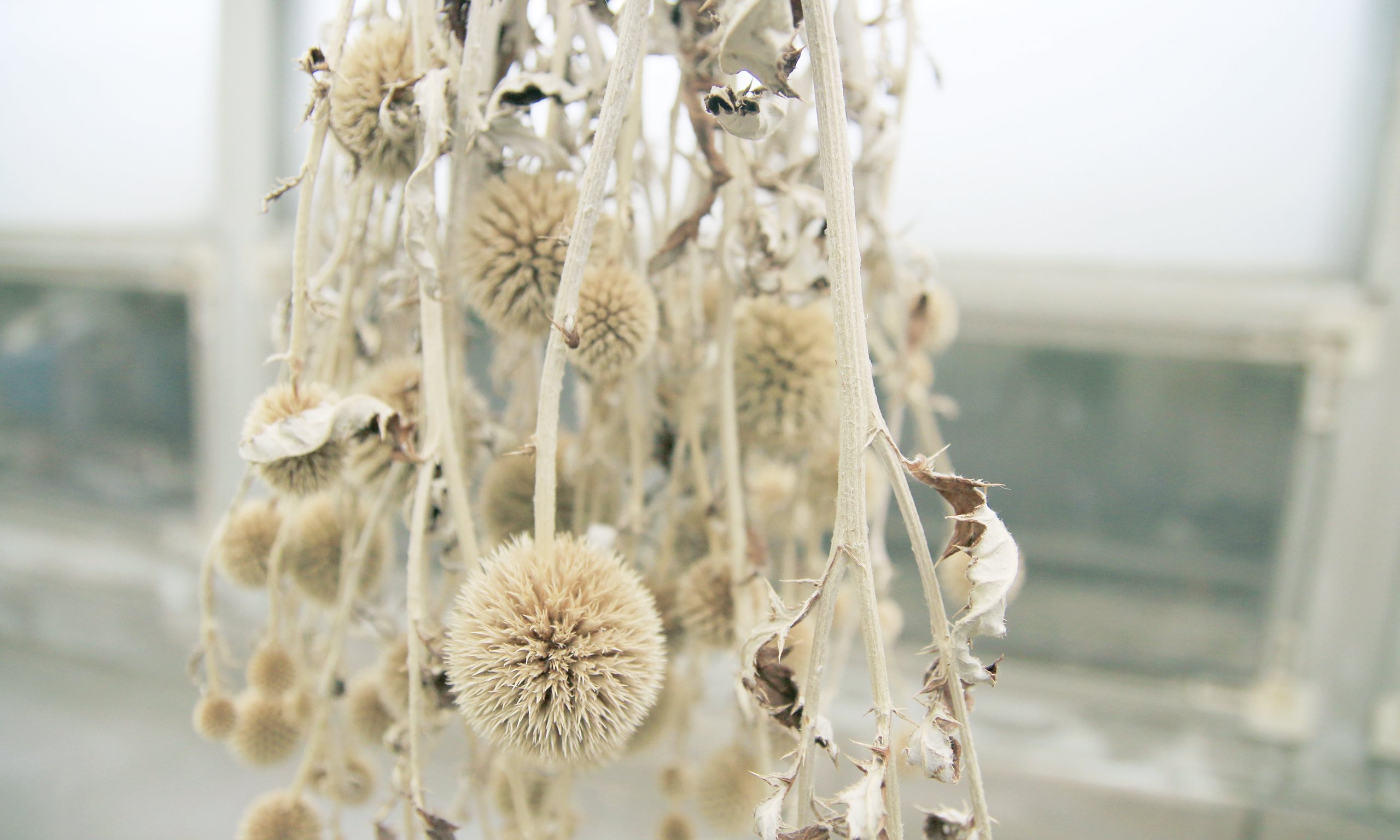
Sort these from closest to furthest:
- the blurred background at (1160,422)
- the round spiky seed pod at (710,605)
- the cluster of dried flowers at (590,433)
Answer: the cluster of dried flowers at (590,433)
the round spiky seed pod at (710,605)
the blurred background at (1160,422)

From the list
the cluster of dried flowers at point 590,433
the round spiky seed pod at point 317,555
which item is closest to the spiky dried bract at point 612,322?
the cluster of dried flowers at point 590,433

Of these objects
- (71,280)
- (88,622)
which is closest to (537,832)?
(88,622)

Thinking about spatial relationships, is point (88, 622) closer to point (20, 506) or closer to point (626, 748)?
point (20, 506)

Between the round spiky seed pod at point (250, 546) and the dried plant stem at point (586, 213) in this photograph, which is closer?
the dried plant stem at point (586, 213)

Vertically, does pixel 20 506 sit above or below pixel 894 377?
below

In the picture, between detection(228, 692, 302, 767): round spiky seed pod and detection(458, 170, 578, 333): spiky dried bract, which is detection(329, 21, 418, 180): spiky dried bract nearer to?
detection(458, 170, 578, 333): spiky dried bract

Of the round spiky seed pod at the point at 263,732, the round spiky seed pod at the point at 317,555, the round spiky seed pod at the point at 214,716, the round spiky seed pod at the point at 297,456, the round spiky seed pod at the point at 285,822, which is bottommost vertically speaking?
the round spiky seed pod at the point at 285,822

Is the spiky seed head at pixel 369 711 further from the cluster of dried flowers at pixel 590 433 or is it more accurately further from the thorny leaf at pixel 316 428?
the thorny leaf at pixel 316 428

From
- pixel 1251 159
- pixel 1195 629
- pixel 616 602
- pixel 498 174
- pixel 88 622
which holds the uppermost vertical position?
pixel 1251 159
